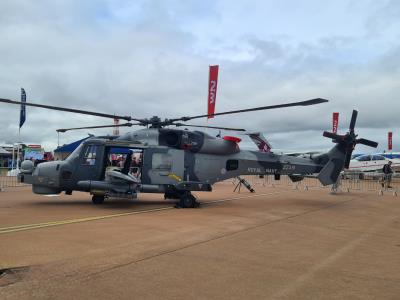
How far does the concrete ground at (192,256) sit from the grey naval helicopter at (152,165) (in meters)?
1.24

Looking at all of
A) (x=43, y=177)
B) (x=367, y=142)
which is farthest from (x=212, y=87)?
(x=43, y=177)

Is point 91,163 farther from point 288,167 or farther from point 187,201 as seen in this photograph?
point 288,167

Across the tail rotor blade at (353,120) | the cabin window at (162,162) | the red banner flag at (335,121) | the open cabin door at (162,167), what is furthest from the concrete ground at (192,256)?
the red banner flag at (335,121)

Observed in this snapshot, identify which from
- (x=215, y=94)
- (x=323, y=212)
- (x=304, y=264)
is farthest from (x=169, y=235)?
(x=215, y=94)

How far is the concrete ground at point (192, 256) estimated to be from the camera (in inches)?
176

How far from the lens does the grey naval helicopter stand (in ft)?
39.9

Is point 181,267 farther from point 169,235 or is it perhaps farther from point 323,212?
point 323,212

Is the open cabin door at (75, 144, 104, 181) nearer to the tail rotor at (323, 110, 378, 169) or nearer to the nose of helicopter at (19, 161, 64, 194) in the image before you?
the nose of helicopter at (19, 161, 64, 194)

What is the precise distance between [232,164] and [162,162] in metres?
2.75

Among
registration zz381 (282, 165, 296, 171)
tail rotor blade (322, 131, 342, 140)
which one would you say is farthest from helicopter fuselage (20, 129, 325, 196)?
tail rotor blade (322, 131, 342, 140)

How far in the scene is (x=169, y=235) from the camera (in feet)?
25.3

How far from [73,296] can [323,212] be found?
10.2m

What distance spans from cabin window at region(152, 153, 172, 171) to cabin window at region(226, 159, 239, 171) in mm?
2310

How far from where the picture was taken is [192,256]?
6.04 metres
